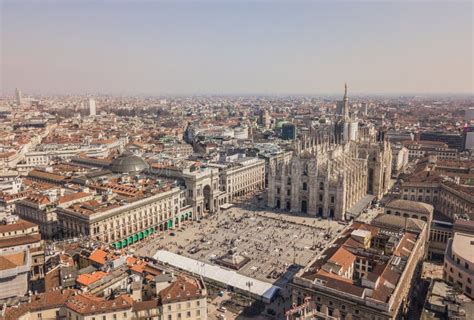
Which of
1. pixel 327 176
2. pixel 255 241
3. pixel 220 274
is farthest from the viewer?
Result: pixel 327 176

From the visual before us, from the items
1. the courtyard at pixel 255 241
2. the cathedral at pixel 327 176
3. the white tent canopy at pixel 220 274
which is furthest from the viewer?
the cathedral at pixel 327 176

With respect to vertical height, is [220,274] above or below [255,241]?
above

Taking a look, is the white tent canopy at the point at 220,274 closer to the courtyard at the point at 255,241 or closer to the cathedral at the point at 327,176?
the courtyard at the point at 255,241

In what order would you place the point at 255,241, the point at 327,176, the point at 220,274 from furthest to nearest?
1. the point at 327,176
2. the point at 255,241
3. the point at 220,274

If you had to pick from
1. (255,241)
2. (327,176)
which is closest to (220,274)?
(255,241)

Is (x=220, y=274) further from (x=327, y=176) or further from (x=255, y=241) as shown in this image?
(x=327, y=176)

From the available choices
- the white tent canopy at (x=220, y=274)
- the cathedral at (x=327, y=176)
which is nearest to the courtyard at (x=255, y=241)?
the white tent canopy at (x=220, y=274)

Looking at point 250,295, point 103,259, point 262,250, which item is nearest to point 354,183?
point 262,250

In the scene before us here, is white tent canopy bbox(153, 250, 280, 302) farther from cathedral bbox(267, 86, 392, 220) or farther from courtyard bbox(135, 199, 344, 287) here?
cathedral bbox(267, 86, 392, 220)

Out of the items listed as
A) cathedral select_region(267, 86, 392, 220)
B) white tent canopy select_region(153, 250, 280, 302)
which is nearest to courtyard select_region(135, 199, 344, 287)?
white tent canopy select_region(153, 250, 280, 302)
